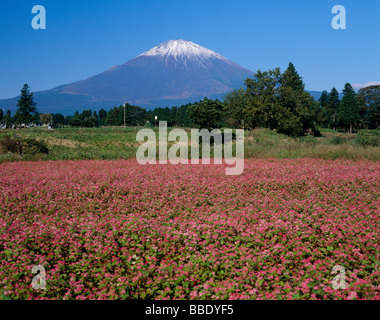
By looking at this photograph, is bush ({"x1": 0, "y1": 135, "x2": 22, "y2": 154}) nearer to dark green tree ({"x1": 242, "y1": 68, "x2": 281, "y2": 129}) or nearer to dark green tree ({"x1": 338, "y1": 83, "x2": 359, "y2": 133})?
dark green tree ({"x1": 242, "y1": 68, "x2": 281, "y2": 129})

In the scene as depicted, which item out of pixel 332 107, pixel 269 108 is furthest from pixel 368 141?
pixel 332 107

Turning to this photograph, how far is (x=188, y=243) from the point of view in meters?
5.38

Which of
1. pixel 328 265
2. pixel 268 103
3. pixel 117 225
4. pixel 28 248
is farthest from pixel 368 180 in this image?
pixel 268 103

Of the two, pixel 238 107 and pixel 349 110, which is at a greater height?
pixel 349 110

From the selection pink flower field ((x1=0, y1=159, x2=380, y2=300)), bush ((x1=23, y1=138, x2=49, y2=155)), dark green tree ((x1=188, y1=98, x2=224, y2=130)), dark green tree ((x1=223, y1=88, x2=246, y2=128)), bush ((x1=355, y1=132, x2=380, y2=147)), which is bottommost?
pink flower field ((x1=0, y1=159, x2=380, y2=300))

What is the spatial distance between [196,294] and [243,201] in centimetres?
443

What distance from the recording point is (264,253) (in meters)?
5.07

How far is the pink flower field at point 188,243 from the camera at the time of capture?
14.2 ft

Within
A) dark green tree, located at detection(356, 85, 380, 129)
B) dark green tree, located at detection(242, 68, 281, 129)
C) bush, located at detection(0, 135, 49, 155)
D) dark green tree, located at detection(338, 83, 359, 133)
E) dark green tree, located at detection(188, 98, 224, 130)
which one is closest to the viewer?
bush, located at detection(0, 135, 49, 155)

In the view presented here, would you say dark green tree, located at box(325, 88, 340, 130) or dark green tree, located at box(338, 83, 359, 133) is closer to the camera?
dark green tree, located at box(338, 83, 359, 133)

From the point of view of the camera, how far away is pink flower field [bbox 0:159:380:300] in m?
4.32

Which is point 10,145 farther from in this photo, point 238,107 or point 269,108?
point 269,108

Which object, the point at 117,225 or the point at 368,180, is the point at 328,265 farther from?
the point at 368,180

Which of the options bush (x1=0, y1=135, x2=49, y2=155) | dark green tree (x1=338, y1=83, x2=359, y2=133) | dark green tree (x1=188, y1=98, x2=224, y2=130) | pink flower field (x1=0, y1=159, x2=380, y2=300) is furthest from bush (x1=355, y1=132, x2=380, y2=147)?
dark green tree (x1=338, y1=83, x2=359, y2=133)
